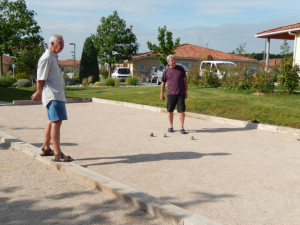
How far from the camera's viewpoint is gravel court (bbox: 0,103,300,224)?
12.6 ft

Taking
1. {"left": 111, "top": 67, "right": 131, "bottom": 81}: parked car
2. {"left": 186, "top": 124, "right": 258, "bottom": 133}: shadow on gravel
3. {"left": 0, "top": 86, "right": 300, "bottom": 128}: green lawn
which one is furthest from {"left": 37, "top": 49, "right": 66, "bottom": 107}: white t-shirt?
{"left": 111, "top": 67, "right": 131, "bottom": 81}: parked car

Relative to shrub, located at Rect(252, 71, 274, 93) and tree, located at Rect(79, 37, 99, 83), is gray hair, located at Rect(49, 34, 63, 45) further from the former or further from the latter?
tree, located at Rect(79, 37, 99, 83)

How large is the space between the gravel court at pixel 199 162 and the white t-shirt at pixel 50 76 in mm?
1140

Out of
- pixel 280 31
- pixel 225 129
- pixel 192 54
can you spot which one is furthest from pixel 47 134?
pixel 192 54

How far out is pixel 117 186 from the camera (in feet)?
13.5

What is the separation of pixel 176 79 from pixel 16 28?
20.7 meters

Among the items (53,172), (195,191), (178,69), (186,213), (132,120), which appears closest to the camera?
(186,213)

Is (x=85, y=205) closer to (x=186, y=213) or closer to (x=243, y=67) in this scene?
(x=186, y=213)

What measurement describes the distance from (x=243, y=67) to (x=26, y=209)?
13560 millimetres

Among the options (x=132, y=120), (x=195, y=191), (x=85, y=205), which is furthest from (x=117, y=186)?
(x=132, y=120)

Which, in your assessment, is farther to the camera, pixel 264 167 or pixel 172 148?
pixel 172 148

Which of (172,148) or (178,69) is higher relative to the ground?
(178,69)

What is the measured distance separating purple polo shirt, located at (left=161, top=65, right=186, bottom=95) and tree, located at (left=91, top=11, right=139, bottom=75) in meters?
36.9

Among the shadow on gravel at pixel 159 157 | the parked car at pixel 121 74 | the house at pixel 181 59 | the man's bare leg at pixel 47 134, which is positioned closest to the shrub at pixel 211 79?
the shadow on gravel at pixel 159 157
